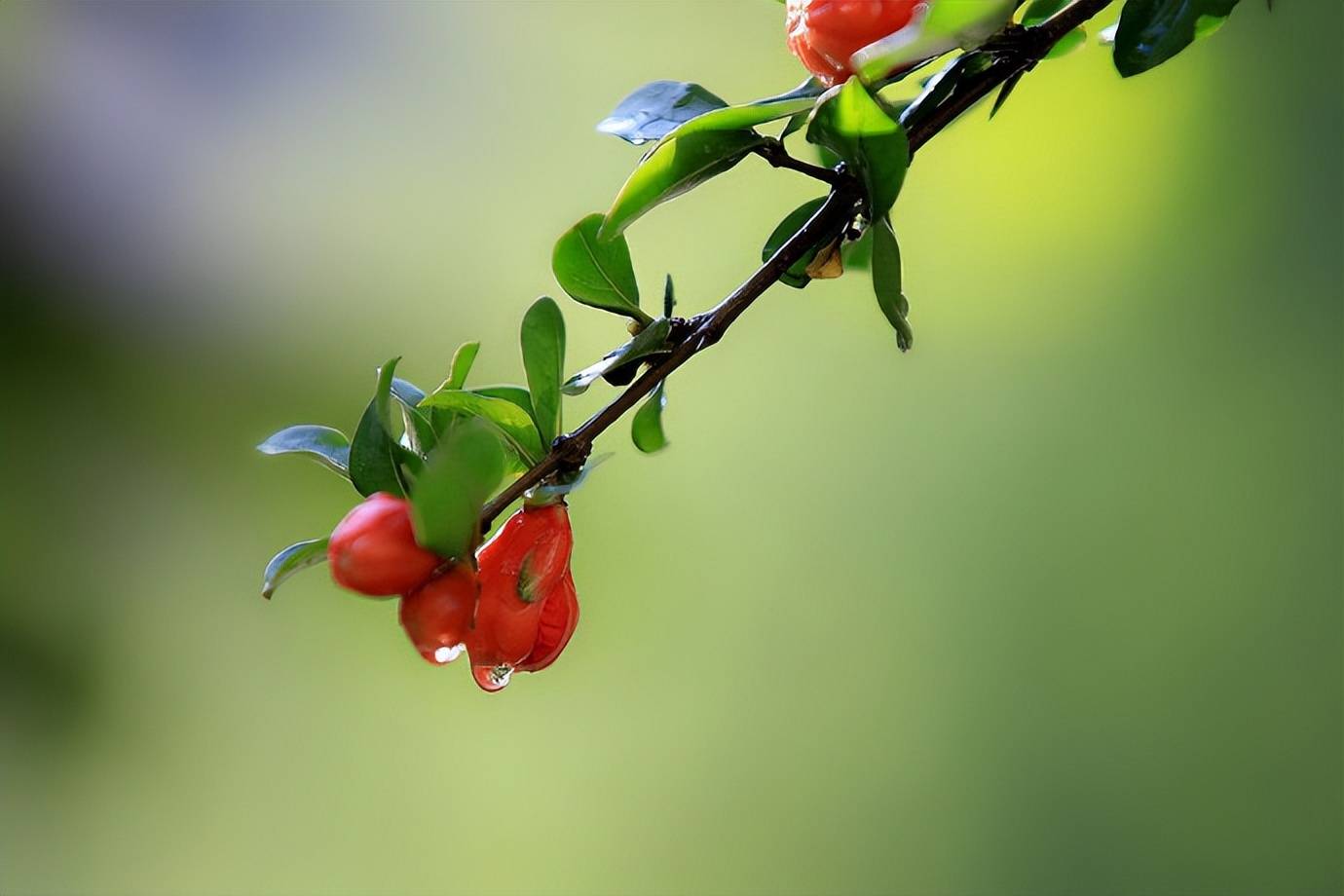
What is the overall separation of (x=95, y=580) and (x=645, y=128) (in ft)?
5.17

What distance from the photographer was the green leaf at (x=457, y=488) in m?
0.38

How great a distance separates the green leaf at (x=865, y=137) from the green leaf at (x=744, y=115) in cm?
1

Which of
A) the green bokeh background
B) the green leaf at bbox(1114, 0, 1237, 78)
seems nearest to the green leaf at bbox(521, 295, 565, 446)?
the green leaf at bbox(1114, 0, 1237, 78)

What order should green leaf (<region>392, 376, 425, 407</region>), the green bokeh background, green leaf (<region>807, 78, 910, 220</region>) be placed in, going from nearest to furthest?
green leaf (<region>807, 78, 910, 220</region>) < green leaf (<region>392, 376, 425, 407</region>) < the green bokeh background

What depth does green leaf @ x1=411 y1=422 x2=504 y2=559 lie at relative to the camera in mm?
381

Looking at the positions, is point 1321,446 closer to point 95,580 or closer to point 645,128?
point 645,128

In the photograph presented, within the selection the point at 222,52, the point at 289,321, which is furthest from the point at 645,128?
the point at 222,52

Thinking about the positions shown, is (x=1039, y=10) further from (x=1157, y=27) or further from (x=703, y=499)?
(x=703, y=499)

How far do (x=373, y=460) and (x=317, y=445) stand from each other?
47mm

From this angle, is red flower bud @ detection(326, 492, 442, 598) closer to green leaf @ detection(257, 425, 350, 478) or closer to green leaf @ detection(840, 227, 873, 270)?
green leaf @ detection(257, 425, 350, 478)

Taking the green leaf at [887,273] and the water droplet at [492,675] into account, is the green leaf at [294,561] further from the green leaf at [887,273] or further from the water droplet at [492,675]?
the green leaf at [887,273]

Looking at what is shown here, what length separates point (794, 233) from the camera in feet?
1.73

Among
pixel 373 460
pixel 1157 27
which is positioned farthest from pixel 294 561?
pixel 1157 27

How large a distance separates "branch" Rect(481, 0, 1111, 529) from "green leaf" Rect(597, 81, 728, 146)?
0.19 feet
